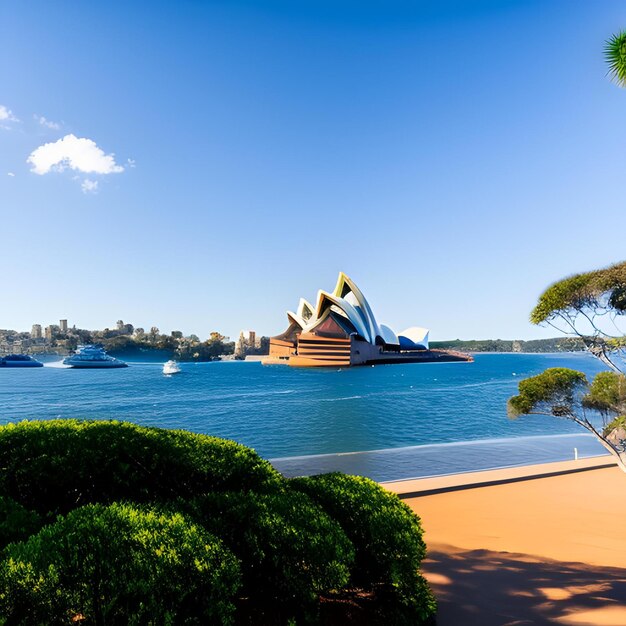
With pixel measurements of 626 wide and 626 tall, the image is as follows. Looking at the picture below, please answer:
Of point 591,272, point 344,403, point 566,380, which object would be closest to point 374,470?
point 566,380

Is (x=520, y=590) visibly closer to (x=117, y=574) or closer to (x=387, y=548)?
(x=387, y=548)

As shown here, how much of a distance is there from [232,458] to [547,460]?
1430cm

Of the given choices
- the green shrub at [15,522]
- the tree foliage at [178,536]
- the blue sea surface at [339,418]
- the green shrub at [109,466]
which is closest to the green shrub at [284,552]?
the tree foliage at [178,536]

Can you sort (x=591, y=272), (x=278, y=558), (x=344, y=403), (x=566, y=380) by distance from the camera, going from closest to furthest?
1. (x=278, y=558)
2. (x=591, y=272)
3. (x=566, y=380)
4. (x=344, y=403)

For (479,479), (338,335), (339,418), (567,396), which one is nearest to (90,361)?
(338,335)

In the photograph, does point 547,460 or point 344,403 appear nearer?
point 547,460

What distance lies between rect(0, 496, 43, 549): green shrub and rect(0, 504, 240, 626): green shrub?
0.35m

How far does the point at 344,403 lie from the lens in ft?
117

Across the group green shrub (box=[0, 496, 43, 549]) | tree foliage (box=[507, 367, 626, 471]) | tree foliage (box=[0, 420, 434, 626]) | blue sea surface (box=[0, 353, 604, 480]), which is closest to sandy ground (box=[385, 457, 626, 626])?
tree foliage (box=[0, 420, 434, 626])

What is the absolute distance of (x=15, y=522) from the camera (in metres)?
2.53

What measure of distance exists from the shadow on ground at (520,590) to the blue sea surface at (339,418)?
24.4 feet

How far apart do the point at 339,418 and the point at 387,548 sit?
26.0 metres

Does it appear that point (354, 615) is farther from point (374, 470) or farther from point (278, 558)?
point (374, 470)

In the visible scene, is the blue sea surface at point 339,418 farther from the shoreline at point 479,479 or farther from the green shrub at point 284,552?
the green shrub at point 284,552
